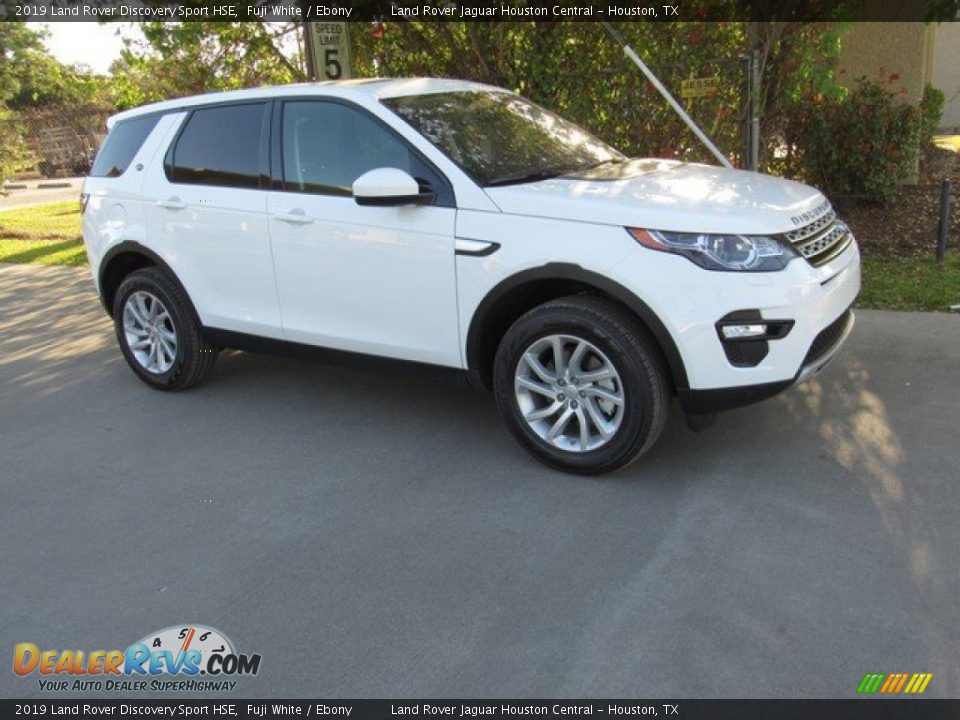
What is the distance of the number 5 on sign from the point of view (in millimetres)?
8484

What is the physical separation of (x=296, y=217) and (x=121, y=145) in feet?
6.35

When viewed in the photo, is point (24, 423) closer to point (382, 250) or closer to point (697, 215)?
point (382, 250)

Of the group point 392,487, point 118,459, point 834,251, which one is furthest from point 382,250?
point 834,251

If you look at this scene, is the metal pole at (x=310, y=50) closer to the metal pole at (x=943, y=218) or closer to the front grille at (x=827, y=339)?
the metal pole at (x=943, y=218)

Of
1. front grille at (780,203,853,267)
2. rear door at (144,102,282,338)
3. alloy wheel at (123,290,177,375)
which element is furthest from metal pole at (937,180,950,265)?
alloy wheel at (123,290,177,375)

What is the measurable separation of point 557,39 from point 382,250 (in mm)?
5241

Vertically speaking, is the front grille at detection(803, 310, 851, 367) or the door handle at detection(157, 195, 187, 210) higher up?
the door handle at detection(157, 195, 187, 210)

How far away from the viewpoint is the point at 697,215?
385 cm

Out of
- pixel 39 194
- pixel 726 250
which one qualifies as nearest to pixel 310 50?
pixel 726 250

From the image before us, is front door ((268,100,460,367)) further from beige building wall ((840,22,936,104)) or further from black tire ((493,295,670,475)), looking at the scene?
beige building wall ((840,22,936,104))

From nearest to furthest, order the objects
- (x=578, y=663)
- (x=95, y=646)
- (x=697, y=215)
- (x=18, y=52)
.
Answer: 1. (x=578, y=663)
2. (x=95, y=646)
3. (x=697, y=215)
4. (x=18, y=52)

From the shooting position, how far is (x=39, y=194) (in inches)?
998

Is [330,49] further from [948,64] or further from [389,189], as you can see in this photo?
[948,64]

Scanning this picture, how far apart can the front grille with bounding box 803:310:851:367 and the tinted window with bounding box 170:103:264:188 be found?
3.13m
